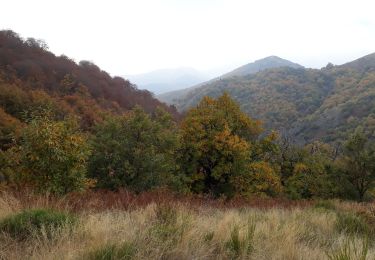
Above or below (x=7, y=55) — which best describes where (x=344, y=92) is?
below

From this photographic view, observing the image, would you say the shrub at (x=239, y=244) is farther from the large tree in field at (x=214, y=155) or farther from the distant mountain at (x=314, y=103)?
the distant mountain at (x=314, y=103)

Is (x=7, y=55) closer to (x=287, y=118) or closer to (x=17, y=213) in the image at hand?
(x=17, y=213)

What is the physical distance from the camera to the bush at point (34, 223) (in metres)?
4.52

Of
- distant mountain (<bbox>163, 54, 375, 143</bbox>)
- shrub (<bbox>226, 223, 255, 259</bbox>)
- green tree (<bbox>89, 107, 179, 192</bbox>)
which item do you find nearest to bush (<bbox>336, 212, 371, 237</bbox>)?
shrub (<bbox>226, 223, 255, 259</bbox>)

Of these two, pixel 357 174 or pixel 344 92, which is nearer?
pixel 357 174

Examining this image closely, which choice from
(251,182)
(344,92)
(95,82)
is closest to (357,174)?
(251,182)

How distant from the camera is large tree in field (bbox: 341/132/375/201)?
3030 cm

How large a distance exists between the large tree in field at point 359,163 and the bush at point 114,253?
30013mm

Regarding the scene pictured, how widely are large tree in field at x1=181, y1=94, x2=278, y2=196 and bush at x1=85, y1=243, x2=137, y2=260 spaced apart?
20.1m

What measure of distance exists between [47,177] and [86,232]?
23.1ft

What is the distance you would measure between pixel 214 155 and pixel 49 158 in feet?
49.5

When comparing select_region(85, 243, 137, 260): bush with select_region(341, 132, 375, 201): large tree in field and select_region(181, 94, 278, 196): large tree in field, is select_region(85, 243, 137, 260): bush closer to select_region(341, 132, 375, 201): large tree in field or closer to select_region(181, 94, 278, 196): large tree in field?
select_region(181, 94, 278, 196): large tree in field

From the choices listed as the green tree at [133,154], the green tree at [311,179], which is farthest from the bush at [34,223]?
the green tree at [311,179]

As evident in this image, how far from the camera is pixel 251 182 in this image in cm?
2577
